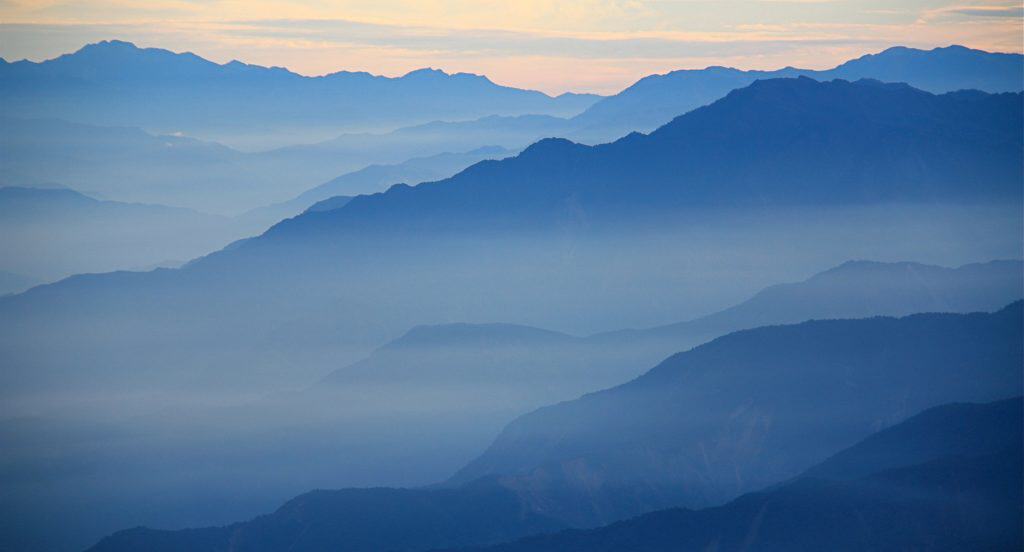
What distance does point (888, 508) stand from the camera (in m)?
107

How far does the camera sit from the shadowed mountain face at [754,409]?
474 ft

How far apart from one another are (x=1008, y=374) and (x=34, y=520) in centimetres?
13706

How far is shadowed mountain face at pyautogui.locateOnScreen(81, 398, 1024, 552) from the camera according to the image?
10506 centimetres

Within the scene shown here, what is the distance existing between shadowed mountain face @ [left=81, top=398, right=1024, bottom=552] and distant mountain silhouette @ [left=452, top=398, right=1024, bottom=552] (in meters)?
0.09

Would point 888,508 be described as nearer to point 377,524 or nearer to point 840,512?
point 840,512

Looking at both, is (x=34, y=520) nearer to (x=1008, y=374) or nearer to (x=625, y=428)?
(x=625, y=428)

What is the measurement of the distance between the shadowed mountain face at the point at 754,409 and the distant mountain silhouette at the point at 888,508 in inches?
899

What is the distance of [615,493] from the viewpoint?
474ft

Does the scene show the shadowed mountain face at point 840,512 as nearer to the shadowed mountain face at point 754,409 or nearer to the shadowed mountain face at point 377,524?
the shadowed mountain face at point 377,524

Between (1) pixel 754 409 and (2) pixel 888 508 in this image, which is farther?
(1) pixel 754 409

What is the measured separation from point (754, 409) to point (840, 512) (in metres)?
46.1

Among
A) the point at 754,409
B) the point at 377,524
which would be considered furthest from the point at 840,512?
the point at 377,524

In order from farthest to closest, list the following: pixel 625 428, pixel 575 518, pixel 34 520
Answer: pixel 34 520 < pixel 625 428 < pixel 575 518

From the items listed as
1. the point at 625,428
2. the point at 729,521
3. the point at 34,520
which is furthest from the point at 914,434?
the point at 34,520
